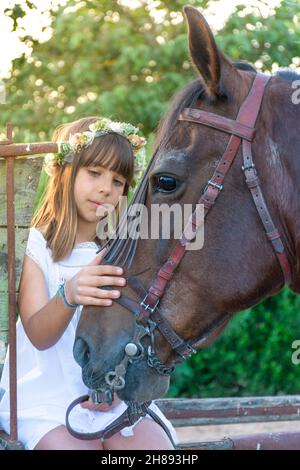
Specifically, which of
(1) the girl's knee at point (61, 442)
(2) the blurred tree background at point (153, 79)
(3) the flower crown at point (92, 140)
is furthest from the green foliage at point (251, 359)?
(1) the girl's knee at point (61, 442)

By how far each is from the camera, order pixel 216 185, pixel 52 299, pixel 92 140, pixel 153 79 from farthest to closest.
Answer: pixel 153 79 → pixel 92 140 → pixel 52 299 → pixel 216 185

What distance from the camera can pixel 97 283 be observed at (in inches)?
87.9

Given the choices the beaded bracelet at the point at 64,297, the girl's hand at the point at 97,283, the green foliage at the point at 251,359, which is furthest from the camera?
the green foliage at the point at 251,359

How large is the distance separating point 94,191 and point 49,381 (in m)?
0.74


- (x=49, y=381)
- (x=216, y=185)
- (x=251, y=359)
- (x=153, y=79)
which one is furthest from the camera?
(x=153, y=79)

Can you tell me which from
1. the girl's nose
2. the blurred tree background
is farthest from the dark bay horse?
the blurred tree background

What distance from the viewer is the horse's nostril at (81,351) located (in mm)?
2213

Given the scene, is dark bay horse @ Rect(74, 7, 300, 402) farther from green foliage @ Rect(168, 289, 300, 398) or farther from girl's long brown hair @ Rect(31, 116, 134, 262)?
green foliage @ Rect(168, 289, 300, 398)

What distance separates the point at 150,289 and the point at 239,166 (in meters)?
0.46

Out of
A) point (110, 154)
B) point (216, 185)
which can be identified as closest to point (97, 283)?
point (216, 185)

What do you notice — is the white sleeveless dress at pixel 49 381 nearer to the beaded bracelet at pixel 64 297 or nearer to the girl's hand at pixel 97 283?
the beaded bracelet at pixel 64 297

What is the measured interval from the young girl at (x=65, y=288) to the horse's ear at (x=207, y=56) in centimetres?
63

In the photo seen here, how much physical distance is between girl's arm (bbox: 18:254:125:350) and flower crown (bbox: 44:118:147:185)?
1.36 ft

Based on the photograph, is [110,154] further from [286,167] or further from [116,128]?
[286,167]
